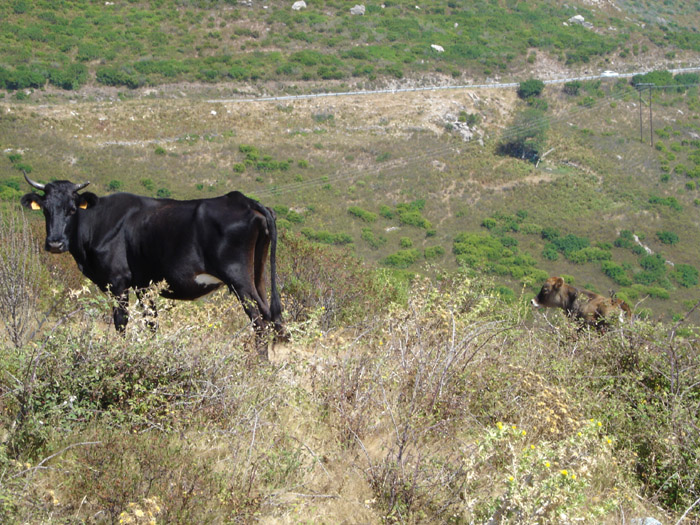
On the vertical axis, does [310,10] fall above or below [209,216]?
below

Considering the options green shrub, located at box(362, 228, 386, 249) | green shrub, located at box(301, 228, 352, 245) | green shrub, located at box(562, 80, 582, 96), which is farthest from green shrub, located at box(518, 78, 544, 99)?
green shrub, located at box(301, 228, 352, 245)

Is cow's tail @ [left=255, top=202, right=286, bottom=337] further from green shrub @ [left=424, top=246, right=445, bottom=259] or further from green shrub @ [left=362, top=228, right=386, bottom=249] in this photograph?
green shrub @ [left=362, top=228, right=386, bottom=249]

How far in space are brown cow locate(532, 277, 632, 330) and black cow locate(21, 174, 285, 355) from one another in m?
4.29

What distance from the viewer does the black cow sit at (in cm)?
678

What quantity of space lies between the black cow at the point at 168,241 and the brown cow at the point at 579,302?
4287 mm

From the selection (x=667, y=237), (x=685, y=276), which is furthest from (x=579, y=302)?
(x=667, y=237)

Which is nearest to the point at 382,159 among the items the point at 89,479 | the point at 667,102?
the point at 667,102

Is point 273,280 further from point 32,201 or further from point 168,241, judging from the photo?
point 32,201

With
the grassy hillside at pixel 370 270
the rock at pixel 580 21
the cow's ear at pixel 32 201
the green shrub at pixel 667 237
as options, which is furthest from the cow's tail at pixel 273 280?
the rock at pixel 580 21

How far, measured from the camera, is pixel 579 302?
10492 mm

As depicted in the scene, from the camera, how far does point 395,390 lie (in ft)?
16.6

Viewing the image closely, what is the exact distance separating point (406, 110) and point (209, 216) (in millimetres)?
61874

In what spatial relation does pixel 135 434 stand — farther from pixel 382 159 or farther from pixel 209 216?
pixel 382 159

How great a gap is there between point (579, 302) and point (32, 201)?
24.7 feet
